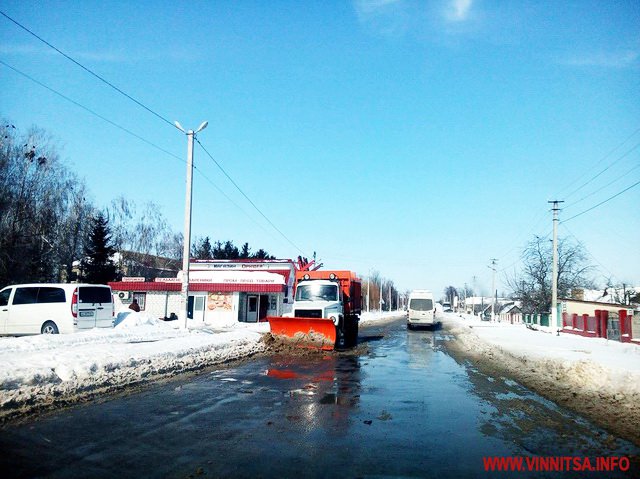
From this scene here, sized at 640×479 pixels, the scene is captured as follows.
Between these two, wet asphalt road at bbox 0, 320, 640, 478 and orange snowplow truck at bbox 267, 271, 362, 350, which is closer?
wet asphalt road at bbox 0, 320, 640, 478

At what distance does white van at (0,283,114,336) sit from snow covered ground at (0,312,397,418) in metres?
1.04

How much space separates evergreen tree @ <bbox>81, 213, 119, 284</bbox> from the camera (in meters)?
52.0

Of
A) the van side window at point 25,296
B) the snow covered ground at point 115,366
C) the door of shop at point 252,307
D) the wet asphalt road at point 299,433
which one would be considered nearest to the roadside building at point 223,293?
the door of shop at point 252,307

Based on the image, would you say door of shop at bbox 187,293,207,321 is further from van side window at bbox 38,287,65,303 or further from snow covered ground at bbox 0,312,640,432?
snow covered ground at bbox 0,312,640,432

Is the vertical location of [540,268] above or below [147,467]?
above

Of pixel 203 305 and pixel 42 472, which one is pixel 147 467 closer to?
pixel 42 472

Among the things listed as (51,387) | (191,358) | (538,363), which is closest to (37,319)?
(191,358)

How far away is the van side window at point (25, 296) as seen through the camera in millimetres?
20203

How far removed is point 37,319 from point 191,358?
9287mm

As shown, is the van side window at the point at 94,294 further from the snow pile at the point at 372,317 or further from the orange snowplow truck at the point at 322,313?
the snow pile at the point at 372,317

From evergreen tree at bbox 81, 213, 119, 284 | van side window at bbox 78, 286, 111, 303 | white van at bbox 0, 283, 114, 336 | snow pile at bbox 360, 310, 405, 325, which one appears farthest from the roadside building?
white van at bbox 0, 283, 114, 336

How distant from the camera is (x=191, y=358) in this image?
1463cm

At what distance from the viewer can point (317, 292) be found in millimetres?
20969

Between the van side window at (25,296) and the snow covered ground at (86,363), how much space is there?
267 cm
